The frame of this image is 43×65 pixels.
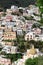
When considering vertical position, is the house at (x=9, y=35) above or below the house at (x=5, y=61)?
below

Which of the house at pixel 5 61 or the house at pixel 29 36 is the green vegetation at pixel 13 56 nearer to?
the house at pixel 5 61

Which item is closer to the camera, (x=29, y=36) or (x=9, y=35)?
(x=29, y=36)

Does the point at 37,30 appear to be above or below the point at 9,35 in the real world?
above

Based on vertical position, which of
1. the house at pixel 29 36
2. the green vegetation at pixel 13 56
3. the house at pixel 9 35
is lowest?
the house at pixel 9 35

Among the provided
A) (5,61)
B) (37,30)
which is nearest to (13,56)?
(5,61)

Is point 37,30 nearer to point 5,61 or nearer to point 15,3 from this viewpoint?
point 5,61

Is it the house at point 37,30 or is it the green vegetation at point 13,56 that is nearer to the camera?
the green vegetation at point 13,56

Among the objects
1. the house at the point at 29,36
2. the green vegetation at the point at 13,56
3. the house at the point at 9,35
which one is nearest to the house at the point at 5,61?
the green vegetation at the point at 13,56

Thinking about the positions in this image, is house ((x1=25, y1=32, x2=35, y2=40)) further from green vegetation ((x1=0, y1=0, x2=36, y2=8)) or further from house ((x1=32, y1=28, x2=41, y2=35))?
green vegetation ((x1=0, y1=0, x2=36, y2=8))

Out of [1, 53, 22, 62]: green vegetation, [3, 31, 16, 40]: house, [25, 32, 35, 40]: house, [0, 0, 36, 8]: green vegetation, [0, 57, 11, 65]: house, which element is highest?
[0, 57, 11, 65]: house

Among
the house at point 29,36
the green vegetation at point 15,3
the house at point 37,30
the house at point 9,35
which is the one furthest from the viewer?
the green vegetation at point 15,3

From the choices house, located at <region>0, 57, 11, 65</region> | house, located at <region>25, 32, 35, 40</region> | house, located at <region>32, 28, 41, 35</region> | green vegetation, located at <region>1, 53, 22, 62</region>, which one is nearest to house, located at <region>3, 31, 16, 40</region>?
house, located at <region>25, 32, 35, 40</region>

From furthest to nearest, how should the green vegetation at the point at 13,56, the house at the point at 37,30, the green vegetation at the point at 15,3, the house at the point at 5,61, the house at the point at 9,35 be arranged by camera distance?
the green vegetation at the point at 15,3 → the house at the point at 37,30 → the house at the point at 9,35 → the green vegetation at the point at 13,56 → the house at the point at 5,61

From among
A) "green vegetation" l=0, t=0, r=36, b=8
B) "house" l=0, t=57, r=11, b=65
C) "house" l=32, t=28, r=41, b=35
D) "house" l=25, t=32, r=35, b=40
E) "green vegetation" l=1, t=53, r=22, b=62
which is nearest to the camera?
"house" l=0, t=57, r=11, b=65
